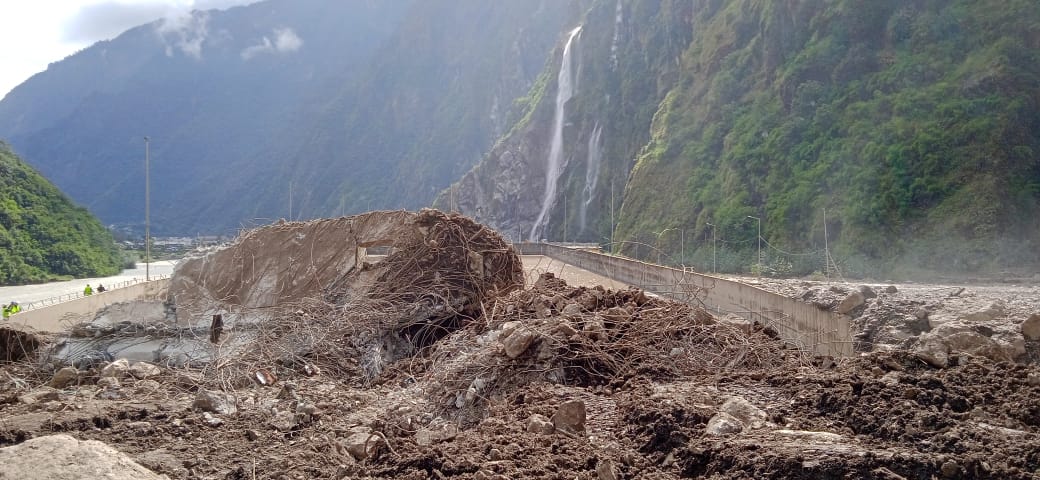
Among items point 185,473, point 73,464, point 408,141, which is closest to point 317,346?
point 185,473

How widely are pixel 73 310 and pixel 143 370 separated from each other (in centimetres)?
853

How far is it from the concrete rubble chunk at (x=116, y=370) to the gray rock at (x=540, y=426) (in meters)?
5.71

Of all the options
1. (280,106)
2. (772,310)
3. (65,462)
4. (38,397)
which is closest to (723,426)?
(65,462)

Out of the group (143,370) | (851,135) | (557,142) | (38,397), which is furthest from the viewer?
(557,142)

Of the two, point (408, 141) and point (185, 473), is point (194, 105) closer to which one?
point (408, 141)

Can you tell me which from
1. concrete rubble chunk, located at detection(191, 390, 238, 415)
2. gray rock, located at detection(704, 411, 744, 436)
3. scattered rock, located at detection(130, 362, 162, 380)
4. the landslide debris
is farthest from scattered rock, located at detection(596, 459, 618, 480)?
scattered rock, located at detection(130, 362, 162, 380)

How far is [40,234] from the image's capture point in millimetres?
46312

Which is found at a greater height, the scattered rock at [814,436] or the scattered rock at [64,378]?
the scattered rock at [814,436]

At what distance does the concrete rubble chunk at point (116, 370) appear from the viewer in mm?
8922

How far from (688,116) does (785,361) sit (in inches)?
1397

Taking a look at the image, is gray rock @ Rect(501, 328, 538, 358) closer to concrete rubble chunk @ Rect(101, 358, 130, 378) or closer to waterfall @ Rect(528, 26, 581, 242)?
concrete rubble chunk @ Rect(101, 358, 130, 378)

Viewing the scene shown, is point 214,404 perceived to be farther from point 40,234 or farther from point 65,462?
point 40,234

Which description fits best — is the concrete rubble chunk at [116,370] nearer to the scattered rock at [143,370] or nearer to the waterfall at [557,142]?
the scattered rock at [143,370]

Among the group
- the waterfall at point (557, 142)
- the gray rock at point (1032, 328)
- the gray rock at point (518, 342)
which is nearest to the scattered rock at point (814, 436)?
the gray rock at point (518, 342)
